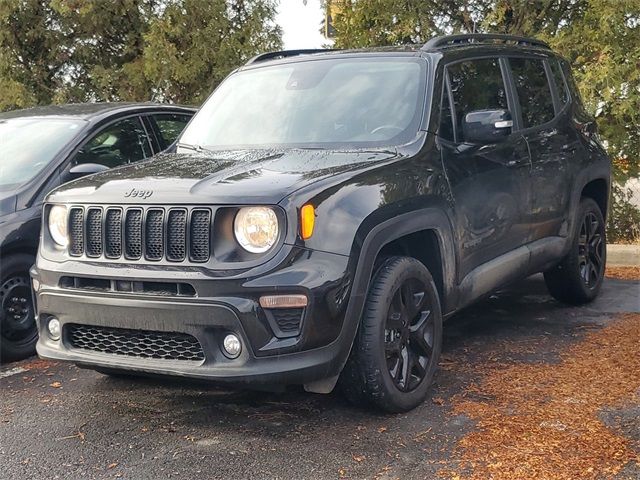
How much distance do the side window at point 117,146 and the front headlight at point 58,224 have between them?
167cm

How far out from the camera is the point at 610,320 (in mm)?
6043

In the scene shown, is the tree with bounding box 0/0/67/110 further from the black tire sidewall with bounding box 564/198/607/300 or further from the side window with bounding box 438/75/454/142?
the black tire sidewall with bounding box 564/198/607/300

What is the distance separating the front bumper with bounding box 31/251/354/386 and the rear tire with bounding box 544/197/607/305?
9.96 feet

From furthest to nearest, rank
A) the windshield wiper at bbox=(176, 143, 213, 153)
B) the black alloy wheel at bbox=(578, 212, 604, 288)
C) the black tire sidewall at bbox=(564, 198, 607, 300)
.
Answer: the black alloy wheel at bbox=(578, 212, 604, 288)
the black tire sidewall at bbox=(564, 198, 607, 300)
the windshield wiper at bbox=(176, 143, 213, 153)

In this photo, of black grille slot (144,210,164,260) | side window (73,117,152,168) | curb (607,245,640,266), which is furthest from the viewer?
curb (607,245,640,266)

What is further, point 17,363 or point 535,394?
point 17,363

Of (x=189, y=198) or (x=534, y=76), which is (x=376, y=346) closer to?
(x=189, y=198)

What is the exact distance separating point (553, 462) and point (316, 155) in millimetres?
1925

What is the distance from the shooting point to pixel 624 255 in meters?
8.28

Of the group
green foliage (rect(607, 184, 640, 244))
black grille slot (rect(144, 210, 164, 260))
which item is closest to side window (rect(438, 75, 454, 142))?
black grille slot (rect(144, 210, 164, 260))

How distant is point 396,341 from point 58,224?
72.0 inches

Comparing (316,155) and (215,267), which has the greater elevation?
(316,155)

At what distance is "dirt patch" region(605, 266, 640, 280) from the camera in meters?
7.77

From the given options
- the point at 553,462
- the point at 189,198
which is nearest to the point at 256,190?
the point at 189,198
